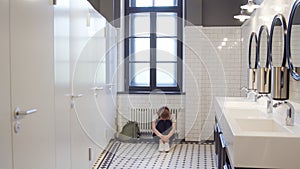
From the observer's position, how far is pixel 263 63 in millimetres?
3281

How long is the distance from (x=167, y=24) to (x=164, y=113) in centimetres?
140

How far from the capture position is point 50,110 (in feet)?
7.14

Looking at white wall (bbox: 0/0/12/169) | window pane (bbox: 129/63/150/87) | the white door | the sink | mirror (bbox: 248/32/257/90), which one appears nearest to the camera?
white wall (bbox: 0/0/12/169)

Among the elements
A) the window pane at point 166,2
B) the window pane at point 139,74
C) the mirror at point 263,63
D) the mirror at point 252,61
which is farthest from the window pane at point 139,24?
the mirror at point 263,63

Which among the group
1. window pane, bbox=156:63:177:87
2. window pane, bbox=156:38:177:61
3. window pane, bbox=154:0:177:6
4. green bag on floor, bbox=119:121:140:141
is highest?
window pane, bbox=154:0:177:6

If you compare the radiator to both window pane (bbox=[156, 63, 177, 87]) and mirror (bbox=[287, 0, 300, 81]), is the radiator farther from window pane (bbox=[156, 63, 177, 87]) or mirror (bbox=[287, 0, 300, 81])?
mirror (bbox=[287, 0, 300, 81])

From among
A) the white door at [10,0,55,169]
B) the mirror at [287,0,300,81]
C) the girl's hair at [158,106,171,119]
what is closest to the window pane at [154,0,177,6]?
the girl's hair at [158,106,171,119]

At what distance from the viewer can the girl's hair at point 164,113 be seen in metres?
4.58

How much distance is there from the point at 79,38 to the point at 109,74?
1.64 metres

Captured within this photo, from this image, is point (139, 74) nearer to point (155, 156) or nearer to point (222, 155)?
point (155, 156)

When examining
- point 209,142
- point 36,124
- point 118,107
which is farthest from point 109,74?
point 36,124

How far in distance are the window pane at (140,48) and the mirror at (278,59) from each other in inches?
91.9

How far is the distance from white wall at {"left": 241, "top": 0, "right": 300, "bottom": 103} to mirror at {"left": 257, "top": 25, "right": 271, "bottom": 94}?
0.11 m

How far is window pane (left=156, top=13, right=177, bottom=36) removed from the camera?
5.06 metres
